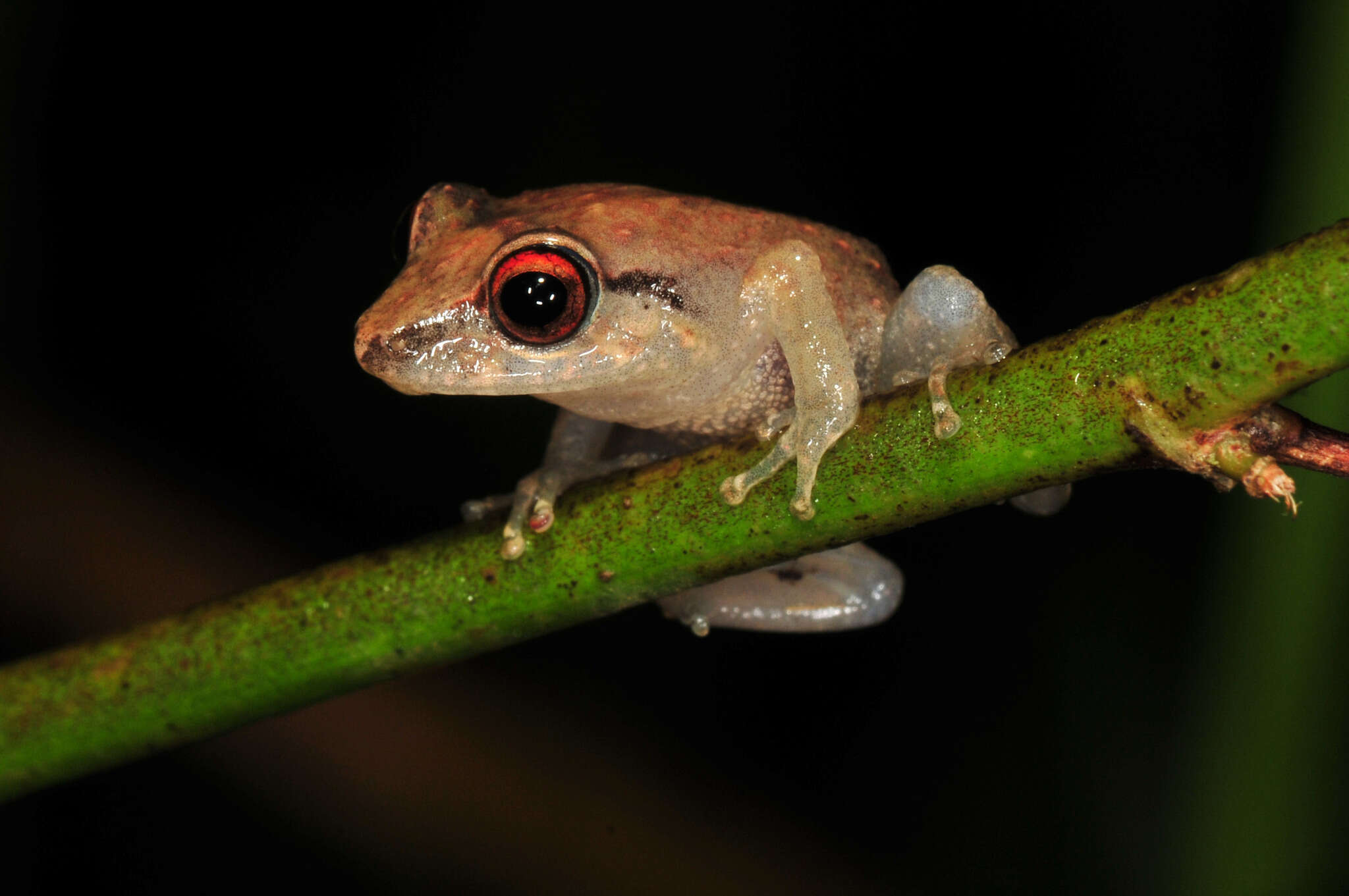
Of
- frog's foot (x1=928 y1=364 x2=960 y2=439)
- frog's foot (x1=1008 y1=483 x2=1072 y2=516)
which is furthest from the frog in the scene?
frog's foot (x1=1008 y1=483 x2=1072 y2=516)

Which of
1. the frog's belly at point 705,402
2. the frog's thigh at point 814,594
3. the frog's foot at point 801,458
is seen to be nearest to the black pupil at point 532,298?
the frog's belly at point 705,402

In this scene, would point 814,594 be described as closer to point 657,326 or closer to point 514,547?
point 657,326

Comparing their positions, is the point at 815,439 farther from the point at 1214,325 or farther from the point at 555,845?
the point at 555,845

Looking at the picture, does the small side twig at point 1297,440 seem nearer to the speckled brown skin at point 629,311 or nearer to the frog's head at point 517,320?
the speckled brown skin at point 629,311

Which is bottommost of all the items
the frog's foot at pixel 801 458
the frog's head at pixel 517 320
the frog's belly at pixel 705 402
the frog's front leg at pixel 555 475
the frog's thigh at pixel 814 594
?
the frog's thigh at pixel 814 594

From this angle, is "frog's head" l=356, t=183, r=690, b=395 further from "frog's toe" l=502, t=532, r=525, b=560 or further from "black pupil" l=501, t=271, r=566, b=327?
"frog's toe" l=502, t=532, r=525, b=560

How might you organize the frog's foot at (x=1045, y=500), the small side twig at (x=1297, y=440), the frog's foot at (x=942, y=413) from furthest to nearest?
the frog's foot at (x=1045, y=500), the frog's foot at (x=942, y=413), the small side twig at (x=1297, y=440)
